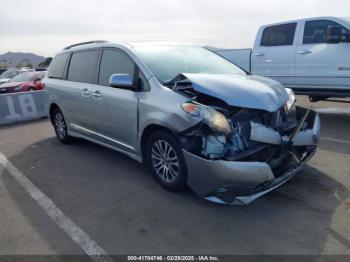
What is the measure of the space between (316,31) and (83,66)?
204 inches

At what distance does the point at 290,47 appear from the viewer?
8.33m

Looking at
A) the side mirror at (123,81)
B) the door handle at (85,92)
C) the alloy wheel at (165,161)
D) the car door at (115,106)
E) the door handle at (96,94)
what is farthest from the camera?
the door handle at (85,92)

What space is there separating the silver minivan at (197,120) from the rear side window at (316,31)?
11.6ft

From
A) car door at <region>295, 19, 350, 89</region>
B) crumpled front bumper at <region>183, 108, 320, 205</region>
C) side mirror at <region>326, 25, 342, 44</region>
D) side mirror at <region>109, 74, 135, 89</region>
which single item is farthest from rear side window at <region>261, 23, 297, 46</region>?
crumpled front bumper at <region>183, 108, 320, 205</region>

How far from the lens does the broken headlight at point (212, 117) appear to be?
11.9ft

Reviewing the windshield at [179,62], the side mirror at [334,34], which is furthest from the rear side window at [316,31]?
the windshield at [179,62]

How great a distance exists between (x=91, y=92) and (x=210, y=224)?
289 centimetres

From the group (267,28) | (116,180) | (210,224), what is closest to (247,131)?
(210,224)

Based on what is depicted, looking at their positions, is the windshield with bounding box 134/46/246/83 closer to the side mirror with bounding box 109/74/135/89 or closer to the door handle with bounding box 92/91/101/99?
the side mirror with bounding box 109/74/135/89

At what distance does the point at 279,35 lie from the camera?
28.5 feet

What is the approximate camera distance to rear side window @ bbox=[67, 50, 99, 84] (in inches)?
220

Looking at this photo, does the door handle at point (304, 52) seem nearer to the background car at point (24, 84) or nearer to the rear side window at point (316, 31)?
the rear side window at point (316, 31)

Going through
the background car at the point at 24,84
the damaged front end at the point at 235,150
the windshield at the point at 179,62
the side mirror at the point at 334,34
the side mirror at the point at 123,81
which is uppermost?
the side mirror at the point at 334,34

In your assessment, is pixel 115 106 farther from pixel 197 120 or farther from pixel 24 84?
pixel 24 84
